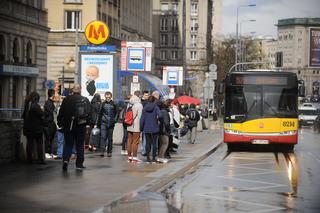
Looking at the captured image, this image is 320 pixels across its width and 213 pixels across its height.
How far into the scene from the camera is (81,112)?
58.2 feet

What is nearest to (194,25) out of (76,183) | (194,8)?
(194,8)

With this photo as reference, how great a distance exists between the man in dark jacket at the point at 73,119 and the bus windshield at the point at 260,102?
42.9ft

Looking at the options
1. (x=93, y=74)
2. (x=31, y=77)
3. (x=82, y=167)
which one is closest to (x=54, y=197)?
(x=82, y=167)

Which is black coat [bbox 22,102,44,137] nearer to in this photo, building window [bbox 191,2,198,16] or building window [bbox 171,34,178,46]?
building window [bbox 171,34,178,46]

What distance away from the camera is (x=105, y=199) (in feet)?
43.7

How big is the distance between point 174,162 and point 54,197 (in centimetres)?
923

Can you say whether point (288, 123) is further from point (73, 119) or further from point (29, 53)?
point (29, 53)

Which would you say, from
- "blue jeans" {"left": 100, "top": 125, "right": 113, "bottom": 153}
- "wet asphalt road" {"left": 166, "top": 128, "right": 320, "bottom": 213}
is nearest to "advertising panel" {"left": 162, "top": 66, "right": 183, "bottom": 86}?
"wet asphalt road" {"left": 166, "top": 128, "right": 320, "bottom": 213}

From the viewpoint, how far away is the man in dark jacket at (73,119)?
58.3 ft

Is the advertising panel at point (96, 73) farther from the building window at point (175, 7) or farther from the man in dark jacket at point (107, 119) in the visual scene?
the building window at point (175, 7)

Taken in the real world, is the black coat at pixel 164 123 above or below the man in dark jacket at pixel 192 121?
above

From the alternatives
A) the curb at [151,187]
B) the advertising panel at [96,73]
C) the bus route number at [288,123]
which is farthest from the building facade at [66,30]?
the curb at [151,187]

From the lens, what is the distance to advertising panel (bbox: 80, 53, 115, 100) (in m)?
26.3

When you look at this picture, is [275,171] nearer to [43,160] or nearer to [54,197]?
[43,160]
